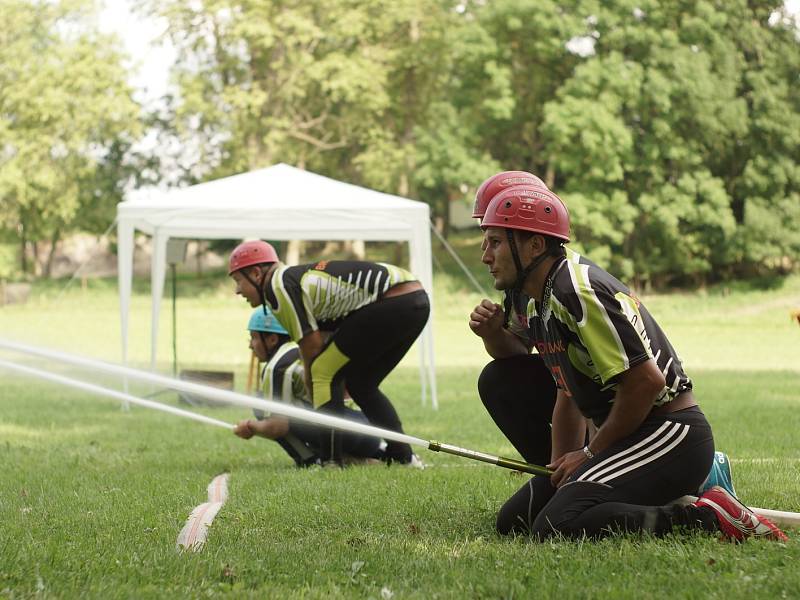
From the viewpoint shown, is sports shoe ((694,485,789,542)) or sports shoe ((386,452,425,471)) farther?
sports shoe ((386,452,425,471))

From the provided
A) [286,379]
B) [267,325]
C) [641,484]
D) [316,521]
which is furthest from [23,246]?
[641,484]

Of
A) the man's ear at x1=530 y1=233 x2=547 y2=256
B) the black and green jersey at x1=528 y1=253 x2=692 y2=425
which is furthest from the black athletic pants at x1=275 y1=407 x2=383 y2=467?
the man's ear at x1=530 y1=233 x2=547 y2=256

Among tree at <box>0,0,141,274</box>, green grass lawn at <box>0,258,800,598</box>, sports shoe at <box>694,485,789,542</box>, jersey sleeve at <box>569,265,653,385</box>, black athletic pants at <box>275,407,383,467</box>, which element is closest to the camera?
green grass lawn at <box>0,258,800,598</box>

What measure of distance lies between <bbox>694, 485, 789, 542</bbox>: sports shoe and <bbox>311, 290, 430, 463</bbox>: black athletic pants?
12.0 ft

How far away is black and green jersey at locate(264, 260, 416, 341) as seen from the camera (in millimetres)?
8219

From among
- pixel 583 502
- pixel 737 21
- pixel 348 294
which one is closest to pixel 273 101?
pixel 737 21

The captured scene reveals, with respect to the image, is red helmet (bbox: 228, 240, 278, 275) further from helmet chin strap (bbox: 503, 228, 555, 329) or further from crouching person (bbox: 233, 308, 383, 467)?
helmet chin strap (bbox: 503, 228, 555, 329)

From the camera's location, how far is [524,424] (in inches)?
234

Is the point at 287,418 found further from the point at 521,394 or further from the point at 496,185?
the point at 496,185

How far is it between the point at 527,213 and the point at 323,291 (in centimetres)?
340

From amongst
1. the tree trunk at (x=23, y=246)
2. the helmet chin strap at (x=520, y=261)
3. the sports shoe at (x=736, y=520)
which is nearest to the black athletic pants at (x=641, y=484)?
the sports shoe at (x=736, y=520)

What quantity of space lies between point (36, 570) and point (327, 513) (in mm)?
1974

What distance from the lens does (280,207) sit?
14.0 metres

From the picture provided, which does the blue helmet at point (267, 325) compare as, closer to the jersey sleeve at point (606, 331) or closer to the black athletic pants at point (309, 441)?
the black athletic pants at point (309, 441)
